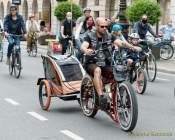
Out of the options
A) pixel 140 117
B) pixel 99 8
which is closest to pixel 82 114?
pixel 140 117

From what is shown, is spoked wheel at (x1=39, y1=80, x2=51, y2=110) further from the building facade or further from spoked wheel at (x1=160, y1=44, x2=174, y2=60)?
the building facade

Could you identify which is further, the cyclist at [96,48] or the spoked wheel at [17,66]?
the spoked wheel at [17,66]

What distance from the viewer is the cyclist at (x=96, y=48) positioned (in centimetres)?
847

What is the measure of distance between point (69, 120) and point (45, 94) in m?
1.06

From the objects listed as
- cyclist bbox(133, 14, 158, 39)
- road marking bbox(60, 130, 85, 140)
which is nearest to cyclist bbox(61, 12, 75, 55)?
cyclist bbox(133, 14, 158, 39)

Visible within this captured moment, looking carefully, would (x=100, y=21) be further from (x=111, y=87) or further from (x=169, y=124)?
(x=169, y=124)

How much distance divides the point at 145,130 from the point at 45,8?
144 ft

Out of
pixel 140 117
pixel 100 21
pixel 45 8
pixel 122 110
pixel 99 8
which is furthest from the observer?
pixel 45 8

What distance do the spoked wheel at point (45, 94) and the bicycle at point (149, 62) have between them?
13.2 ft

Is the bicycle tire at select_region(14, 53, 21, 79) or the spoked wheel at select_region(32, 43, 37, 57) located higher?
the bicycle tire at select_region(14, 53, 21, 79)

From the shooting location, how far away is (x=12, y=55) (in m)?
15.4

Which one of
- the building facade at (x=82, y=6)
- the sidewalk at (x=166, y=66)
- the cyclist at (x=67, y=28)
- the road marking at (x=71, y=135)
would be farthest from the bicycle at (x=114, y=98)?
the building facade at (x=82, y=6)

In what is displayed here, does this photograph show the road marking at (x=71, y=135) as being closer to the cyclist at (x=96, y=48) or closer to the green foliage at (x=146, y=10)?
the cyclist at (x=96, y=48)

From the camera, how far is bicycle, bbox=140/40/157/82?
45.8 feet
